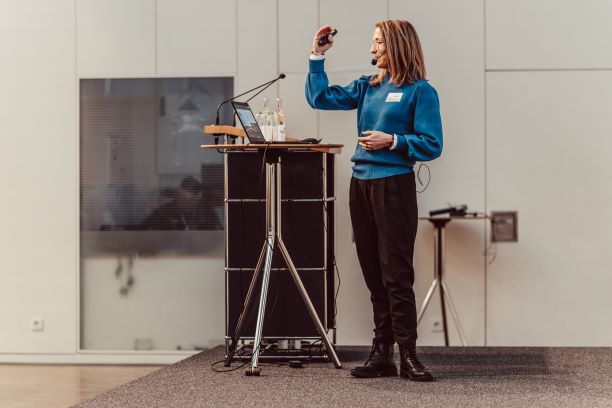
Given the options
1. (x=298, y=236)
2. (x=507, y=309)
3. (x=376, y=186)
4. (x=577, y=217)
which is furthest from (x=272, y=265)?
(x=577, y=217)

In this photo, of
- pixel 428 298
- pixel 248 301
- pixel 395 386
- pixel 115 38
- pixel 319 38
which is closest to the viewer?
pixel 395 386

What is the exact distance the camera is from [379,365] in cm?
368

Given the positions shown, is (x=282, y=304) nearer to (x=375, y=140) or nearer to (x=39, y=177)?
(x=375, y=140)

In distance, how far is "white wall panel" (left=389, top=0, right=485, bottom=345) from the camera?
5.14m

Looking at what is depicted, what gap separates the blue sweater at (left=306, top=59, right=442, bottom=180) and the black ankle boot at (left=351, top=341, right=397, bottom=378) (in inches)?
31.9

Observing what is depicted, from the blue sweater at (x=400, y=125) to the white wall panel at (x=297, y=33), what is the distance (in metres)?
1.57

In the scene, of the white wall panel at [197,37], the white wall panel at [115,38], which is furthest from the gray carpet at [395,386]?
the white wall panel at [115,38]

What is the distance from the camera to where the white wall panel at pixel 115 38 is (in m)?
5.33

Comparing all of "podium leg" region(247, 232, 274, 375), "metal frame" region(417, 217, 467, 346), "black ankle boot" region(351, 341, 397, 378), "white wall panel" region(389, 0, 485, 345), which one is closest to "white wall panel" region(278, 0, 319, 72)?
"white wall panel" region(389, 0, 485, 345)

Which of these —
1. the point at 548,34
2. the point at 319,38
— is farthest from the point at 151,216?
the point at 548,34

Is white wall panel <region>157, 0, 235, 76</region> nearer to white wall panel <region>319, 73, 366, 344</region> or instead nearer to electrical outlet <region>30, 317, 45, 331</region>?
white wall panel <region>319, 73, 366, 344</region>

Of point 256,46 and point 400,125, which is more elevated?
point 256,46

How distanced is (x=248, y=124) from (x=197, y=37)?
168cm

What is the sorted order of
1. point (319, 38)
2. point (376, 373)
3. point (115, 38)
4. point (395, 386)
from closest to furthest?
point (395, 386), point (376, 373), point (319, 38), point (115, 38)
